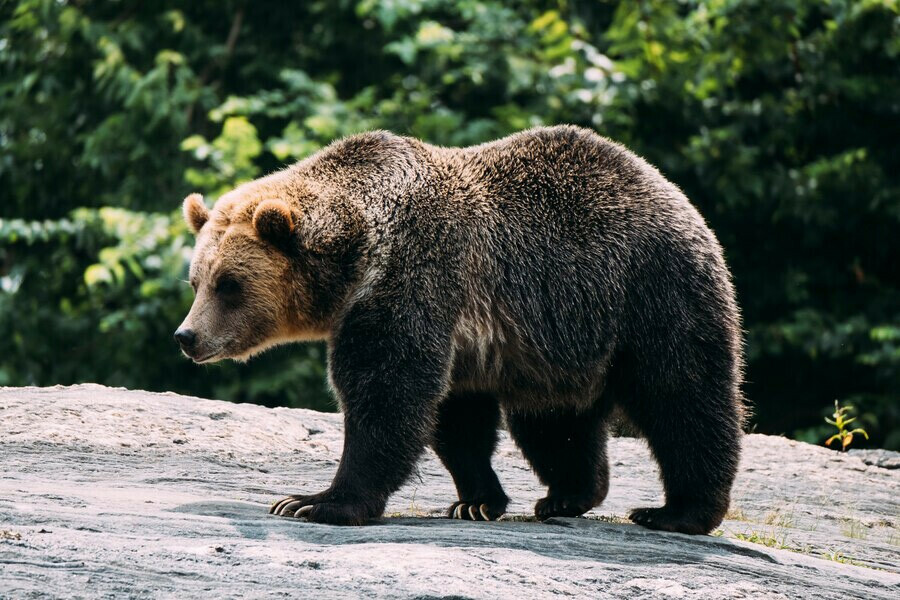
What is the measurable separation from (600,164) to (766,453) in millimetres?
3054

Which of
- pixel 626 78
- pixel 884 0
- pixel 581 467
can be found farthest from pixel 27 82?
pixel 581 467

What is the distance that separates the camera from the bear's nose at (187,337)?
556 centimetres

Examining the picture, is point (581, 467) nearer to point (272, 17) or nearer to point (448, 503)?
point (448, 503)

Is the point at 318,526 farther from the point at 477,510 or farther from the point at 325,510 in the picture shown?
the point at 477,510

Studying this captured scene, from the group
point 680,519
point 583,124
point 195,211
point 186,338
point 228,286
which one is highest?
point 583,124

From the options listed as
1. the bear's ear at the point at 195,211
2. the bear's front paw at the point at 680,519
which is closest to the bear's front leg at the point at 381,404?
the bear's front paw at the point at 680,519

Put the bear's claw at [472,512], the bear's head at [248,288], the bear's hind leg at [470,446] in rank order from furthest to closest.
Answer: the bear's hind leg at [470,446]
the bear's claw at [472,512]
the bear's head at [248,288]

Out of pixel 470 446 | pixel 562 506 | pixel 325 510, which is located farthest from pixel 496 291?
pixel 325 510

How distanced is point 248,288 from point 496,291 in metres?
1.10

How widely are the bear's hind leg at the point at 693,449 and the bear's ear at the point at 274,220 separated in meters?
1.74

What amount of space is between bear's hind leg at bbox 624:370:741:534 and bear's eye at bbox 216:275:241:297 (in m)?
1.87

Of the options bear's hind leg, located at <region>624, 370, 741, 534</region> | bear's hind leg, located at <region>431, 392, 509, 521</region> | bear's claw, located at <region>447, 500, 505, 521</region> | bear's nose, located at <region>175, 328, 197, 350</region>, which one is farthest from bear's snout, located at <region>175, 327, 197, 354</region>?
bear's hind leg, located at <region>624, 370, 741, 534</region>

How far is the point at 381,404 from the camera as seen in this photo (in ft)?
17.2

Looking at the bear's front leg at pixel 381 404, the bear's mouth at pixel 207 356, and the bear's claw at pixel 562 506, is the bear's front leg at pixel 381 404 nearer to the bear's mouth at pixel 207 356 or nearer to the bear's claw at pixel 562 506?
the bear's mouth at pixel 207 356
